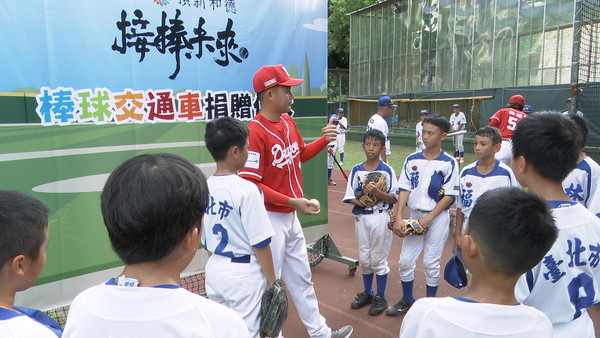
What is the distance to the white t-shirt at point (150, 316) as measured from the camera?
1.10m

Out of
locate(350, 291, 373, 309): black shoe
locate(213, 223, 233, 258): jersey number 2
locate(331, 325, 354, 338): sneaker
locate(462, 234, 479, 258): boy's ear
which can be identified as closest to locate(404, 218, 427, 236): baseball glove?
locate(350, 291, 373, 309): black shoe

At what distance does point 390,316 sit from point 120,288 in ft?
10.5

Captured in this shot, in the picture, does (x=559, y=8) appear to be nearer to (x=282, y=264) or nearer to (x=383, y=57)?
(x=383, y=57)

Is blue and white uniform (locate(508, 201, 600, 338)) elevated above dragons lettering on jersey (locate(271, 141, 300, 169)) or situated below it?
below

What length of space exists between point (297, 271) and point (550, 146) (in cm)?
200

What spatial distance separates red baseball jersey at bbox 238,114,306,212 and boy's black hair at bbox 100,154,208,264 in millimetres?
1893

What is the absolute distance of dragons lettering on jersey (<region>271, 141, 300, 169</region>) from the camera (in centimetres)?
321

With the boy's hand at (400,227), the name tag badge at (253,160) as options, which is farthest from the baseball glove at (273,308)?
the boy's hand at (400,227)

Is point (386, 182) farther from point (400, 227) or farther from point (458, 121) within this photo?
point (458, 121)

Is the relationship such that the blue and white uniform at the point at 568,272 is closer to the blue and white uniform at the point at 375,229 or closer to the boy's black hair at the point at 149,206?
the boy's black hair at the point at 149,206

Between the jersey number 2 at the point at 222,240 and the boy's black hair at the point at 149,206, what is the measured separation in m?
1.31

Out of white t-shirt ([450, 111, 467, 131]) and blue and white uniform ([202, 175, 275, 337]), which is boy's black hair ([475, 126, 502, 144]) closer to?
blue and white uniform ([202, 175, 275, 337])

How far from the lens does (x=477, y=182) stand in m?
3.93

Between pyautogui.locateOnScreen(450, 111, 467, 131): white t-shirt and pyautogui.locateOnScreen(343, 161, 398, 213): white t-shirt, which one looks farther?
pyautogui.locateOnScreen(450, 111, 467, 131): white t-shirt
